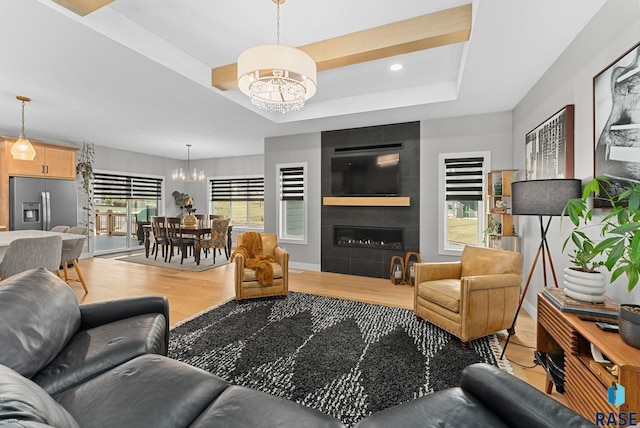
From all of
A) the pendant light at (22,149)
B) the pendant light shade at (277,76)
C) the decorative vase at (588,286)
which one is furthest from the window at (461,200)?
the pendant light at (22,149)

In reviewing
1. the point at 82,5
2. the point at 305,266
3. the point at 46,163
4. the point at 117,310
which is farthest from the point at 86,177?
the point at 117,310

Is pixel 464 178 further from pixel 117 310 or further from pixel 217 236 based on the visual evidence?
pixel 217 236

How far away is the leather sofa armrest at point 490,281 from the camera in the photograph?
2.40 m

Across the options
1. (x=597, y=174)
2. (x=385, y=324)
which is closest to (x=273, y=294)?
(x=385, y=324)

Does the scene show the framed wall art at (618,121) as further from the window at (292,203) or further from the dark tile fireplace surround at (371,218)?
the window at (292,203)

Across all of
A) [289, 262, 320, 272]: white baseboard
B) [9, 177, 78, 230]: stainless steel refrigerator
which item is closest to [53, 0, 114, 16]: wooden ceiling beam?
[289, 262, 320, 272]: white baseboard

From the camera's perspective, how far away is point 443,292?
2.64 meters

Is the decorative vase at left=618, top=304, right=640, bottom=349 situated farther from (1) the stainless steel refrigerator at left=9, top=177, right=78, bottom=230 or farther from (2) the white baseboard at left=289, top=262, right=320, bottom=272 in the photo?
(1) the stainless steel refrigerator at left=9, top=177, right=78, bottom=230

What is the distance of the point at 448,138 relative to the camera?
172 inches

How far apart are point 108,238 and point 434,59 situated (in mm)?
8116

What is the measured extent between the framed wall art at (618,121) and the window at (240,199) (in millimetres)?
7075

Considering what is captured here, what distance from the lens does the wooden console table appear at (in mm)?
1114

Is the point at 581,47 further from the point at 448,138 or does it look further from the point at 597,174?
the point at 448,138

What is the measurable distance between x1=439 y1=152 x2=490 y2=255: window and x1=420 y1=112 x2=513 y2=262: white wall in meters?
0.09
